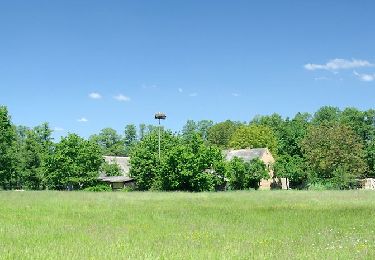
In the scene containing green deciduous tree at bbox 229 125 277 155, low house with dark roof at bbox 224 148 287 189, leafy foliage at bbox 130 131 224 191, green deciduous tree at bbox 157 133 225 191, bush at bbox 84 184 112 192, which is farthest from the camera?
green deciduous tree at bbox 229 125 277 155

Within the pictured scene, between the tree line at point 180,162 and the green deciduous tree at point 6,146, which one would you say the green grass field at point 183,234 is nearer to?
the tree line at point 180,162

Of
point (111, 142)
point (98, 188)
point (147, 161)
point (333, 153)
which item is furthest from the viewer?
point (111, 142)

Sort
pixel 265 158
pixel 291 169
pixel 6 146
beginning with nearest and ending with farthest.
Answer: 1. pixel 6 146
2. pixel 291 169
3. pixel 265 158

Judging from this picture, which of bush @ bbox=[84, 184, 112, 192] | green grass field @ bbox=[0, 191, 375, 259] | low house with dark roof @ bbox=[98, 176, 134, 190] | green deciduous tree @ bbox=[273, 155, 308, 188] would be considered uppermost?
green deciduous tree @ bbox=[273, 155, 308, 188]

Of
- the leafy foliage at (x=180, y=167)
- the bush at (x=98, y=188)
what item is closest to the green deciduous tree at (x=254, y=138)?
the leafy foliage at (x=180, y=167)

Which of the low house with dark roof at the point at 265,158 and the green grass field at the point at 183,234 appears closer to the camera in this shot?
the green grass field at the point at 183,234

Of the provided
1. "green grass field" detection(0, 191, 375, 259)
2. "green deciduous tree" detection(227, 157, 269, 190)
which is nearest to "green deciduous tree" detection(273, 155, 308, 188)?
"green deciduous tree" detection(227, 157, 269, 190)

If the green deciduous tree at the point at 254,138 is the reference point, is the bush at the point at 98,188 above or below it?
below

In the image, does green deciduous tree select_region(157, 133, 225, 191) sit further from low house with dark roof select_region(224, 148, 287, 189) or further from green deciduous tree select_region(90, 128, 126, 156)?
green deciduous tree select_region(90, 128, 126, 156)

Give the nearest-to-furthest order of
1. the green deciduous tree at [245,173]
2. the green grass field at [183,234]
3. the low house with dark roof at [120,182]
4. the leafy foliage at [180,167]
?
the green grass field at [183,234], the leafy foliage at [180,167], the green deciduous tree at [245,173], the low house with dark roof at [120,182]

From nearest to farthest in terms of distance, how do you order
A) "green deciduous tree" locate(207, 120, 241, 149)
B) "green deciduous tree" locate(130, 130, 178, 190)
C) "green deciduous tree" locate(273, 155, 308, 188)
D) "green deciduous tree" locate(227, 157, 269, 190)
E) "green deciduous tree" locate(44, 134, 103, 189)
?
"green deciduous tree" locate(130, 130, 178, 190)
"green deciduous tree" locate(227, 157, 269, 190)
"green deciduous tree" locate(44, 134, 103, 189)
"green deciduous tree" locate(273, 155, 308, 188)
"green deciduous tree" locate(207, 120, 241, 149)

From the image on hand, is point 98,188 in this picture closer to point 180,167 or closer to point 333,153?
point 180,167

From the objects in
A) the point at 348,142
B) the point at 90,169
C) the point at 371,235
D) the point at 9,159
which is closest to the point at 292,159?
the point at 348,142

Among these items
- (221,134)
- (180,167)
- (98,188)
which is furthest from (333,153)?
(221,134)
